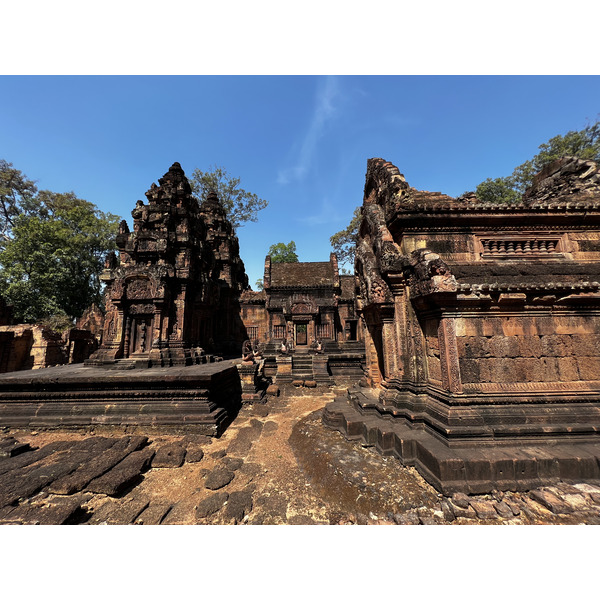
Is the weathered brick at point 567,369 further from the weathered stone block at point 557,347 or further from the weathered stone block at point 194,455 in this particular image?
the weathered stone block at point 194,455

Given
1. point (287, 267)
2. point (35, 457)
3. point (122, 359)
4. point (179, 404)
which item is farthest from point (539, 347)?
point (287, 267)

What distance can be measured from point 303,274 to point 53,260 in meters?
21.1

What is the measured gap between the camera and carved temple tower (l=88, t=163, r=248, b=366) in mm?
9547

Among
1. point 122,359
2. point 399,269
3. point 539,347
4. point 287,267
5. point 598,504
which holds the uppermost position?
point 287,267

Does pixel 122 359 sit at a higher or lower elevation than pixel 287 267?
lower

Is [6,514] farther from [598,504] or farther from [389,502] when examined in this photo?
[598,504]

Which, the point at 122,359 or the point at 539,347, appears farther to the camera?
the point at 122,359

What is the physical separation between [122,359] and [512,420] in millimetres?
11789

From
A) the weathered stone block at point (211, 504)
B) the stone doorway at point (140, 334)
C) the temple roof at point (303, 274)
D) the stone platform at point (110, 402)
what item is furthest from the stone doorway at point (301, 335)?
the weathered stone block at point (211, 504)

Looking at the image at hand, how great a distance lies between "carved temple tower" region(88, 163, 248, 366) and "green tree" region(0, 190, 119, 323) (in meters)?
13.7

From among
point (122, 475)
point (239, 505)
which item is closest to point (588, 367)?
point (239, 505)

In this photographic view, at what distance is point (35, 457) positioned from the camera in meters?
4.68

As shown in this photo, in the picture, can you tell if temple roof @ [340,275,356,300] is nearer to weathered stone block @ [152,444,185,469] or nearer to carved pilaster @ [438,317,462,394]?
carved pilaster @ [438,317,462,394]

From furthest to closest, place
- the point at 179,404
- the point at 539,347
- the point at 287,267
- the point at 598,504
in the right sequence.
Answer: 1. the point at 287,267
2. the point at 179,404
3. the point at 539,347
4. the point at 598,504
